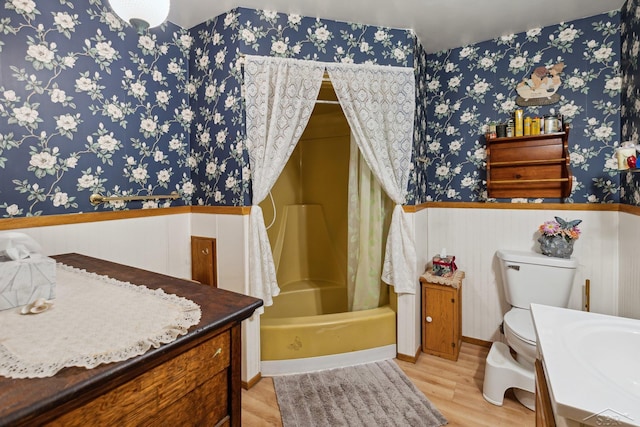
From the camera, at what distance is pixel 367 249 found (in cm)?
246

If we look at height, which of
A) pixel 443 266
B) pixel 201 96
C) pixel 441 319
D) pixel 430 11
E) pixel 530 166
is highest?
pixel 430 11

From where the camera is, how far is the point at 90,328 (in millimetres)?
756

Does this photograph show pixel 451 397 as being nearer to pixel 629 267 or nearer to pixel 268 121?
pixel 629 267

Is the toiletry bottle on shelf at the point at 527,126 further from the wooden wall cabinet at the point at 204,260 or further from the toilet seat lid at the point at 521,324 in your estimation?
the wooden wall cabinet at the point at 204,260

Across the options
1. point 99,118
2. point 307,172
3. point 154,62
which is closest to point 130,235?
point 99,118

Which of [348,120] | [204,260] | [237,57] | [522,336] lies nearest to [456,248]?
[522,336]

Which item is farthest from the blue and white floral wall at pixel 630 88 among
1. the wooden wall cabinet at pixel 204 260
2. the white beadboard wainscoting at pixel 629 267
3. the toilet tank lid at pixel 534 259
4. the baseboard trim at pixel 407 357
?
the wooden wall cabinet at pixel 204 260

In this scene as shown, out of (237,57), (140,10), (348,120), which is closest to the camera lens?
(140,10)

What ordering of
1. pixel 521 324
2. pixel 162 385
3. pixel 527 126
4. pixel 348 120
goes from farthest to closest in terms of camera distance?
pixel 527 126, pixel 348 120, pixel 521 324, pixel 162 385

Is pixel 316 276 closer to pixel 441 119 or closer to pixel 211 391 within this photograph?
pixel 441 119

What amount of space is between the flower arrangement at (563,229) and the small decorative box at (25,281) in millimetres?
2665

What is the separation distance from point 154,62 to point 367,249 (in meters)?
1.95

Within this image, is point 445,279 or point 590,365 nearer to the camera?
point 590,365

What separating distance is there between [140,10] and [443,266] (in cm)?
231
